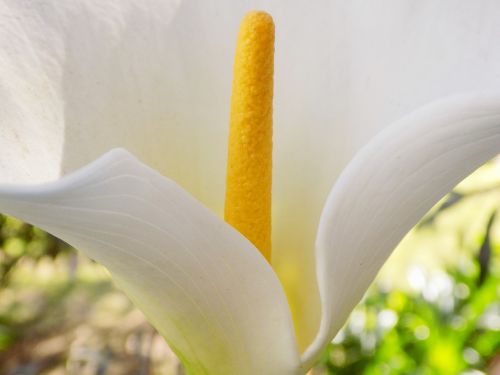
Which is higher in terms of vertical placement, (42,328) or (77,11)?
(77,11)

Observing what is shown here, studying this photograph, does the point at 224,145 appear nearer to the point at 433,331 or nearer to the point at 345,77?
the point at 345,77

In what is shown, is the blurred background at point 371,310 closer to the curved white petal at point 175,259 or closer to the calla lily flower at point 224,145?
the calla lily flower at point 224,145

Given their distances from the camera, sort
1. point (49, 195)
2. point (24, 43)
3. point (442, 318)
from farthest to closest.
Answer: point (442, 318)
point (24, 43)
point (49, 195)

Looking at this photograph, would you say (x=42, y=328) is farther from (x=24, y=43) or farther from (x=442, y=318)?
(x=24, y=43)

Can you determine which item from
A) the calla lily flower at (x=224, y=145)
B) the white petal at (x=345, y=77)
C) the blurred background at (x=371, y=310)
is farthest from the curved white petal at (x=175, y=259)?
the blurred background at (x=371, y=310)

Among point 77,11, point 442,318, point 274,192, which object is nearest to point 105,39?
point 77,11

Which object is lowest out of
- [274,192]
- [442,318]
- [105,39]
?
[442,318]

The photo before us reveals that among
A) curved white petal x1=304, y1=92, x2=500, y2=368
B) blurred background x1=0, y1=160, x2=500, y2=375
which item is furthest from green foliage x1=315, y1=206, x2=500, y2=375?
curved white petal x1=304, y1=92, x2=500, y2=368
